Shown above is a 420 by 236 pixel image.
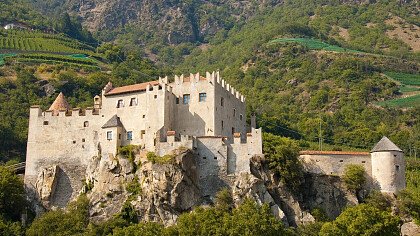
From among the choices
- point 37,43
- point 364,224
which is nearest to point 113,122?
point 364,224

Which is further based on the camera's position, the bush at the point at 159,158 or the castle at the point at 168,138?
the castle at the point at 168,138

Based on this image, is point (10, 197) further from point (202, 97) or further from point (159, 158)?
point (202, 97)

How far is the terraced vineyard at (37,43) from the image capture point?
135 m

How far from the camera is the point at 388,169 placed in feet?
218

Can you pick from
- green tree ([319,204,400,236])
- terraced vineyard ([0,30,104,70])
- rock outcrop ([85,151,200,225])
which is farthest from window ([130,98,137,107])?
terraced vineyard ([0,30,104,70])

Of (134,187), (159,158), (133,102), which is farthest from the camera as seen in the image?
(133,102)

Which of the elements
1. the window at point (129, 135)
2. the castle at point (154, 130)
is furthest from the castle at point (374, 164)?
the window at point (129, 135)

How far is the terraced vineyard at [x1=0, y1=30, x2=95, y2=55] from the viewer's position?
13500cm

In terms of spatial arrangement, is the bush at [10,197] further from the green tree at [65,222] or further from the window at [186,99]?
the window at [186,99]

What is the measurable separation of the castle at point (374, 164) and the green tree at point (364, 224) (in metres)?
7.86

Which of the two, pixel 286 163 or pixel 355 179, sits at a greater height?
pixel 286 163

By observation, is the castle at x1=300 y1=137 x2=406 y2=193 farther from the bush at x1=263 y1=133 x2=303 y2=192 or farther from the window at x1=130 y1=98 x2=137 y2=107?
the window at x1=130 y1=98 x2=137 y2=107

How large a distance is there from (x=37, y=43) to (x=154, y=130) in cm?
8335

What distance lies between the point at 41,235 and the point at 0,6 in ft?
416
